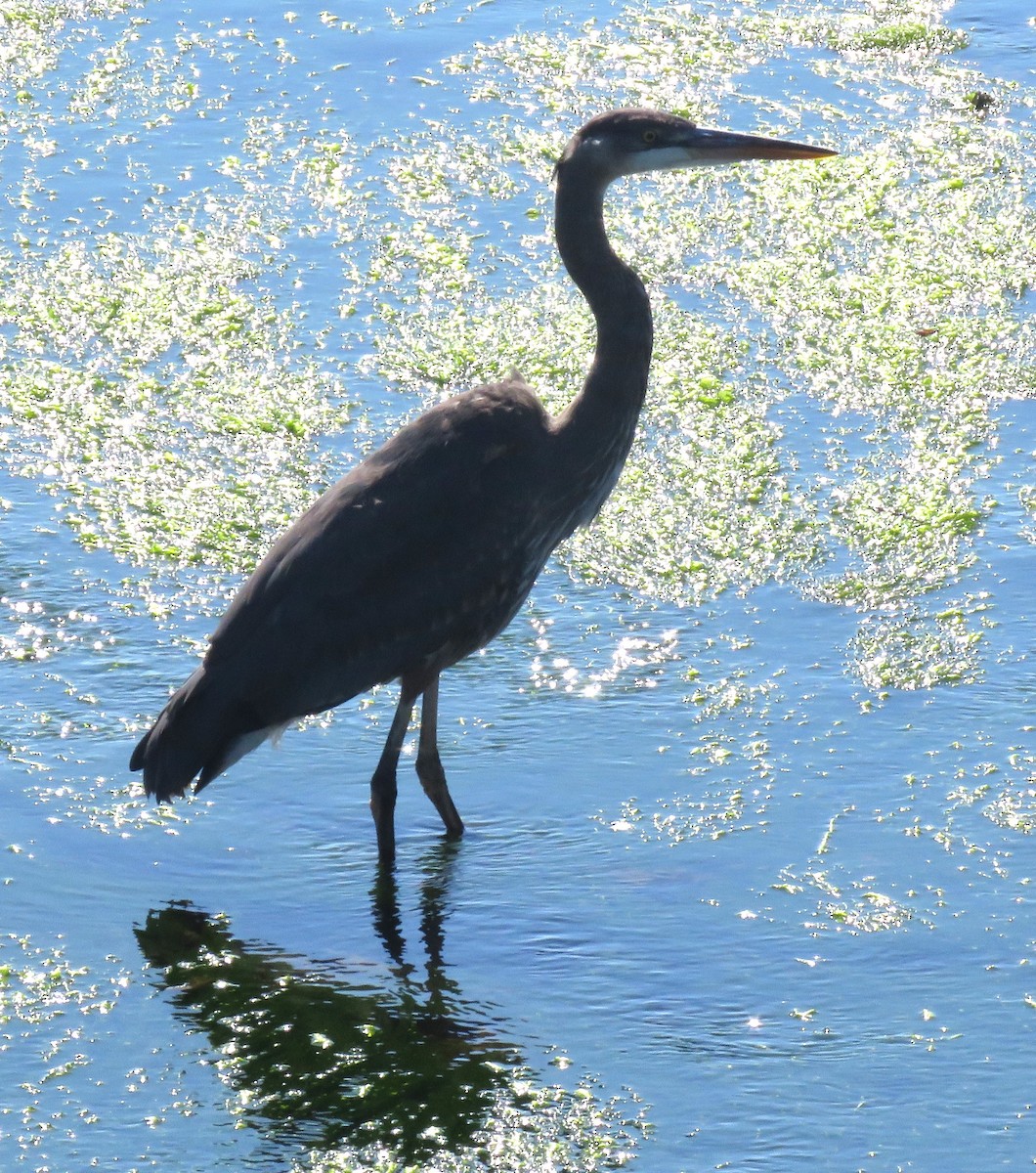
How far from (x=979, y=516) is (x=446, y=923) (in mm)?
2293

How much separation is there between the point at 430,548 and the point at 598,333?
2.44ft

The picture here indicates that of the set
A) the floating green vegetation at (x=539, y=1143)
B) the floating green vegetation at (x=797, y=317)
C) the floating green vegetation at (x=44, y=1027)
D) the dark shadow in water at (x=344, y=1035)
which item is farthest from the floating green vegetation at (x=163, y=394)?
the floating green vegetation at (x=539, y=1143)

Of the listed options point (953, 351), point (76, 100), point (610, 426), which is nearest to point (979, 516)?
point (953, 351)

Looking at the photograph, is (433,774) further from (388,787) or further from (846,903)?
(846,903)

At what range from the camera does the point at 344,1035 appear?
406 centimetres

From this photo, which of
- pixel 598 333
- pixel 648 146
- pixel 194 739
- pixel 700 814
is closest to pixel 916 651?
pixel 700 814

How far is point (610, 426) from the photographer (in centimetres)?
489

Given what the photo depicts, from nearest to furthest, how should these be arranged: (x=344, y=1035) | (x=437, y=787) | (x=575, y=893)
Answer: (x=344, y=1035)
(x=575, y=893)
(x=437, y=787)

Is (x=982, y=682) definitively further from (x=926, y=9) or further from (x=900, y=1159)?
(x=926, y=9)

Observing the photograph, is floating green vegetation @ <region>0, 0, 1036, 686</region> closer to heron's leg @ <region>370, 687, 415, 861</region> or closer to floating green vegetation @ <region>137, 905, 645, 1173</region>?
heron's leg @ <region>370, 687, 415, 861</region>

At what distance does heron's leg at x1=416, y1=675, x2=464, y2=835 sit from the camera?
15.3ft

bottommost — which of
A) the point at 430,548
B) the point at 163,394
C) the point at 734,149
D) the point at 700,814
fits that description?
the point at 700,814

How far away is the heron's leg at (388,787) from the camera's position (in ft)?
14.9

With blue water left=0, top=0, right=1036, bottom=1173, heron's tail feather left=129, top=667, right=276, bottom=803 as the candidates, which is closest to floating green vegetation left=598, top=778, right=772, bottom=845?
blue water left=0, top=0, right=1036, bottom=1173
